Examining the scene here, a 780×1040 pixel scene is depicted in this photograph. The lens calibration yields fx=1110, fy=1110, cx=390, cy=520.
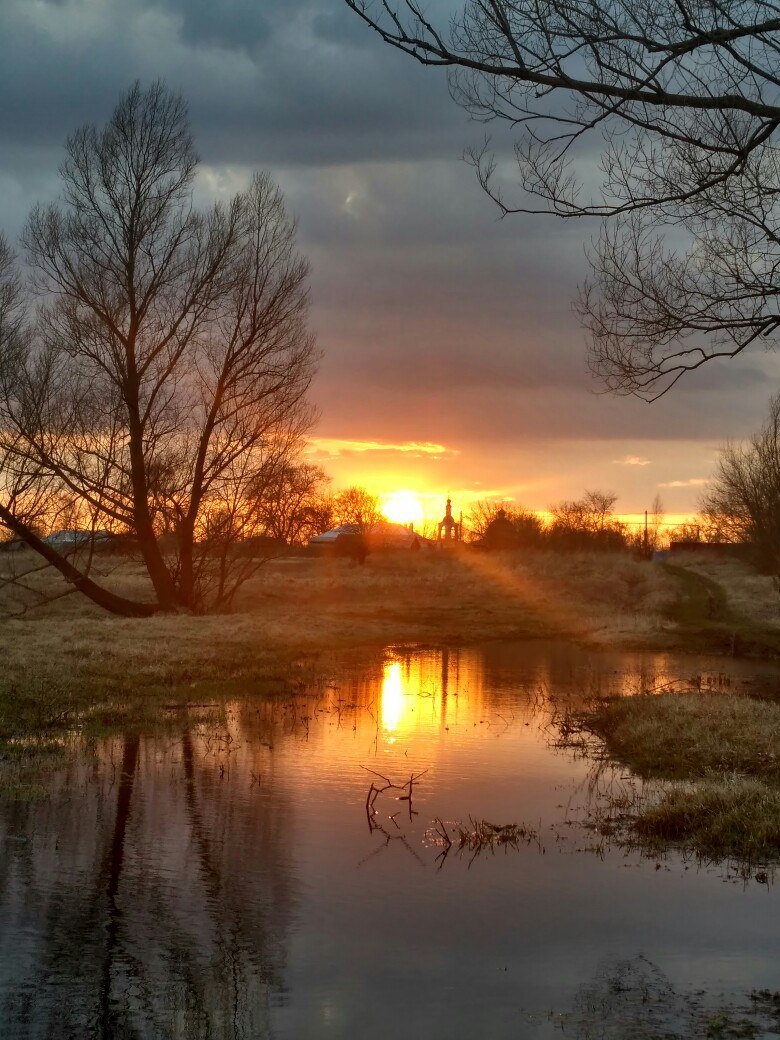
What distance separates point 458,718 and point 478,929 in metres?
9.00

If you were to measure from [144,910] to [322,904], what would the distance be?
126cm

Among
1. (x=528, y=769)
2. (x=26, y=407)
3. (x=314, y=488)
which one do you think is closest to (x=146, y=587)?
(x=314, y=488)

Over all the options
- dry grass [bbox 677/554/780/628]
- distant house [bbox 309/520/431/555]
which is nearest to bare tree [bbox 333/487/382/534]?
distant house [bbox 309/520/431/555]

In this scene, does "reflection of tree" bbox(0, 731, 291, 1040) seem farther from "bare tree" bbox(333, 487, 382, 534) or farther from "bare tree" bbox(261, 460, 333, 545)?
"bare tree" bbox(333, 487, 382, 534)

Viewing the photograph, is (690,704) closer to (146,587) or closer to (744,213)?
(744,213)

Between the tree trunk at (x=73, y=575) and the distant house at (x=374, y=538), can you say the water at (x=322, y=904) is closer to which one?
the tree trunk at (x=73, y=575)

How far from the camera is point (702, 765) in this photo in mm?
12234

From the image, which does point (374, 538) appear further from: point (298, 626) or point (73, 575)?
point (73, 575)

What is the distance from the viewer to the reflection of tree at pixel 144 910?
19.5 feet

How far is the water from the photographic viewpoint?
20.2 ft

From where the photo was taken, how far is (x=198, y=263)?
1096 inches


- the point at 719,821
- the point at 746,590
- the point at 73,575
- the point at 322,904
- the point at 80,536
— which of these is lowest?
the point at 322,904

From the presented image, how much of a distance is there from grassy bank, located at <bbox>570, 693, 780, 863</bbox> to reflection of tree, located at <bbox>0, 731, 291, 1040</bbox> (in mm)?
3504

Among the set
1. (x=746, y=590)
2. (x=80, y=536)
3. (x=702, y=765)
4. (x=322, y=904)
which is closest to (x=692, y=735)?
(x=702, y=765)
